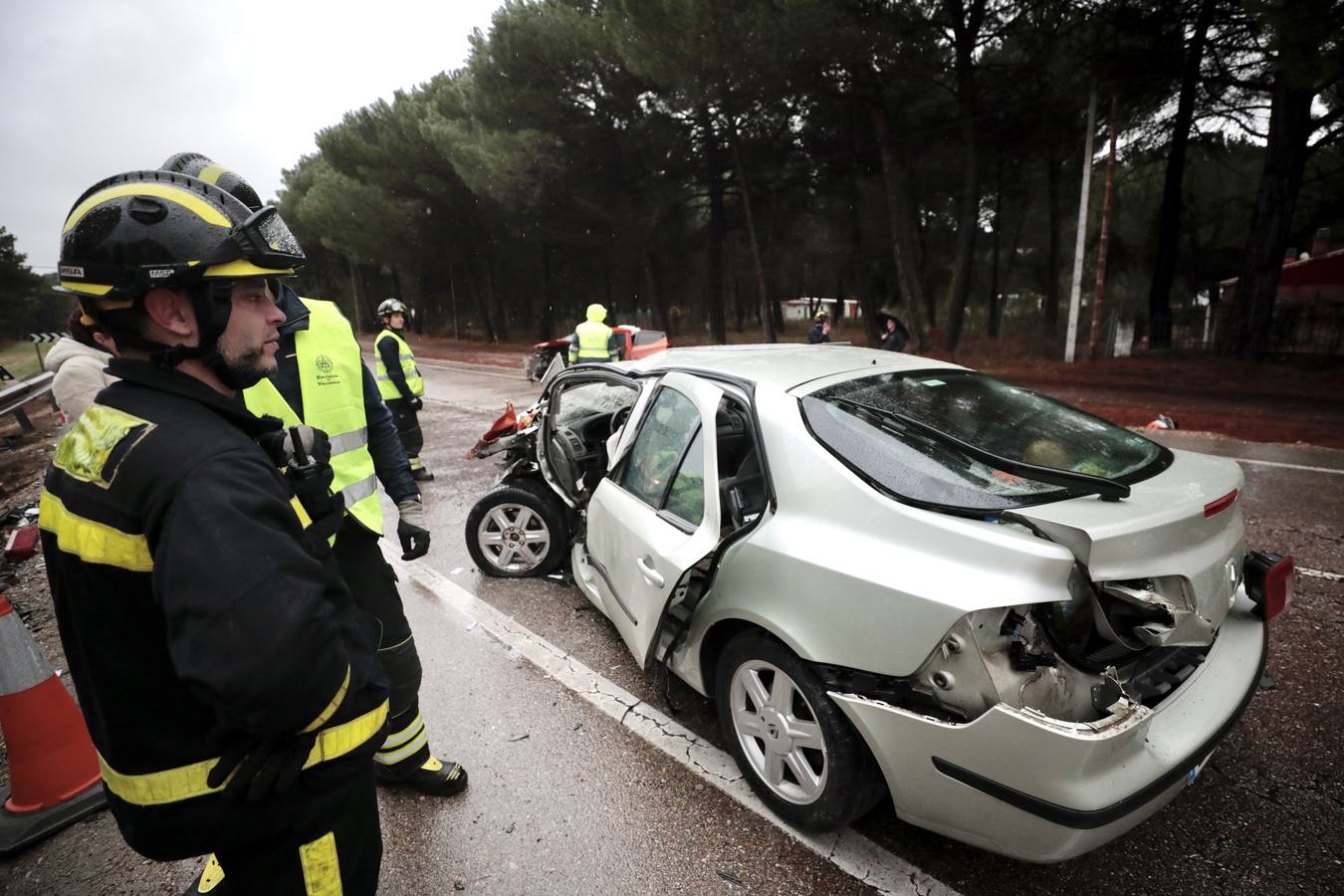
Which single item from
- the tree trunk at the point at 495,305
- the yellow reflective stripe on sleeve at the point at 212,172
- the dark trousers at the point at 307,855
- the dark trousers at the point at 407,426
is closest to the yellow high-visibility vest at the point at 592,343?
the dark trousers at the point at 407,426

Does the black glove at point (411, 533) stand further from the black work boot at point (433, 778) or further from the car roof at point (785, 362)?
the car roof at point (785, 362)

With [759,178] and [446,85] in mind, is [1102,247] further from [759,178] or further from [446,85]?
[446,85]

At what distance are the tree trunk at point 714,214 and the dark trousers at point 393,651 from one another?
1789 centimetres

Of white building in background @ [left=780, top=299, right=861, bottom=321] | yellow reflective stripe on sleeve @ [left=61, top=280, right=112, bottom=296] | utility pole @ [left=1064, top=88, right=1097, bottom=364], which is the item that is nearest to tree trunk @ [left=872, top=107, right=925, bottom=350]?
white building in background @ [left=780, top=299, right=861, bottom=321]

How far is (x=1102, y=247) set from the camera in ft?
44.6

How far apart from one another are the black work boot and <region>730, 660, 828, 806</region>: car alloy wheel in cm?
106

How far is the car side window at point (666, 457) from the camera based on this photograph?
2582 mm

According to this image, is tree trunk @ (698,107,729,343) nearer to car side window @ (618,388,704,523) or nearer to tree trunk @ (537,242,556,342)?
tree trunk @ (537,242,556,342)

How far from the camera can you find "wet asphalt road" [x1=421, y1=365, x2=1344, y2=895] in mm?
1908

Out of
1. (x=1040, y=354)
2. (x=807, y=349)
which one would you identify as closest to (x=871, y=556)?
(x=807, y=349)

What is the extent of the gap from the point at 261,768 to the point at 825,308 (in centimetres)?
4715

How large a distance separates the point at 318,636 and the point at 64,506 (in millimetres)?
497

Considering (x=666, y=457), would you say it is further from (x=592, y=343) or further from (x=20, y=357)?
(x=20, y=357)

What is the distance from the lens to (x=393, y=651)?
2359 millimetres
